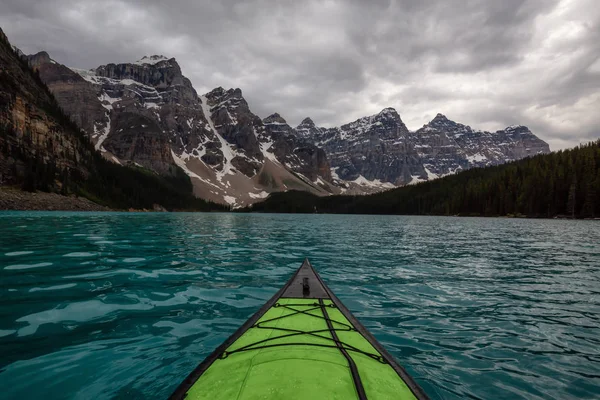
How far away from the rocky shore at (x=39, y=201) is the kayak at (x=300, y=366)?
347 feet

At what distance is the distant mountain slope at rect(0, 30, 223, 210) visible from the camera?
332ft

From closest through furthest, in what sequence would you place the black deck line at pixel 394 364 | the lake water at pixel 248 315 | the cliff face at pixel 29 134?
the black deck line at pixel 394 364, the lake water at pixel 248 315, the cliff face at pixel 29 134

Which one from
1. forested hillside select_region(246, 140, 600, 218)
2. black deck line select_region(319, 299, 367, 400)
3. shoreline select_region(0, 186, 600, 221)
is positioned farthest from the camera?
forested hillside select_region(246, 140, 600, 218)

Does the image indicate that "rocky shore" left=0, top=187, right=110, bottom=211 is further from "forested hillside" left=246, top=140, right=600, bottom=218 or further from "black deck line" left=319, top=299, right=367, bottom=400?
"forested hillside" left=246, top=140, right=600, bottom=218

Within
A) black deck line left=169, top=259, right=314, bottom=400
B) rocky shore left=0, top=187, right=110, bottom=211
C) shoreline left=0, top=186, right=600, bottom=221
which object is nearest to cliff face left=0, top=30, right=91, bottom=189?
shoreline left=0, top=186, right=600, bottom=221

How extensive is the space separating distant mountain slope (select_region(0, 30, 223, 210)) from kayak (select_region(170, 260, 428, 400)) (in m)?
121

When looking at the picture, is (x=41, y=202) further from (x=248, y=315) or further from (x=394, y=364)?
(x=394, y=364)

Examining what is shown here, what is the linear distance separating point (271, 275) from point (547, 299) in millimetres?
11039

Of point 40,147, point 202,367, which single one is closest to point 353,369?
point 202,367

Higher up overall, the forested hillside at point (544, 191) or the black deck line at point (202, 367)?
the forested hillside at point (544, 191)

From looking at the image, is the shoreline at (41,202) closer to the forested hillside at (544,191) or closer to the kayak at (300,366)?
the forested hillside at (544,191)

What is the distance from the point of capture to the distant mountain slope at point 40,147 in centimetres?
10131

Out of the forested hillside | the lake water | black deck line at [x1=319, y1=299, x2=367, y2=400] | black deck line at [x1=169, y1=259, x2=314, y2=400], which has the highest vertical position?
the forested hillside

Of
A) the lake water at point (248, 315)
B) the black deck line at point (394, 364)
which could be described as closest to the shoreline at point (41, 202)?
the lake water at point (248, 315)
